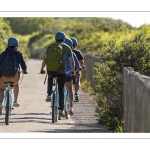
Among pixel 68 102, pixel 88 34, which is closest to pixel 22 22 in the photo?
pixel 88 34

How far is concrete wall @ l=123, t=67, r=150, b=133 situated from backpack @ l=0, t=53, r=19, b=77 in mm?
2673

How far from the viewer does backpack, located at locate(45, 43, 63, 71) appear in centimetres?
1613

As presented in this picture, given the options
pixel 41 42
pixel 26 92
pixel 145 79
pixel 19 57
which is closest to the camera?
pixel 145 79

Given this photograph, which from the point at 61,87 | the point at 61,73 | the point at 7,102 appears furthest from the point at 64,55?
the point at 7,102

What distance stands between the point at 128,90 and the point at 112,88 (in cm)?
304

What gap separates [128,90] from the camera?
14.2 meters

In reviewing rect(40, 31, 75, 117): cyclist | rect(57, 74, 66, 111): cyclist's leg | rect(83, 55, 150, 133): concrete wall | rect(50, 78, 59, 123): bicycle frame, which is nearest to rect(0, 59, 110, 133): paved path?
rect(50, 78, 59, 123): bicycle frame

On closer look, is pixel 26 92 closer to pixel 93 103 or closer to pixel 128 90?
pixel 93 103

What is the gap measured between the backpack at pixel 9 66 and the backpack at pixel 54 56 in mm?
786

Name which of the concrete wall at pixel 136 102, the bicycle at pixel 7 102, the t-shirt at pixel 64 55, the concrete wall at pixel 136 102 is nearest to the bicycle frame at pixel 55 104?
the t-shirt at pixel 64 55

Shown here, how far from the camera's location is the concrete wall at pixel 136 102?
35.7 ft

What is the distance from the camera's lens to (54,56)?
16141mm

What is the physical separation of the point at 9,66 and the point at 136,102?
479cm

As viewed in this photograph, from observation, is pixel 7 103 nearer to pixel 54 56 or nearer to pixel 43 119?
pixel 54 56
